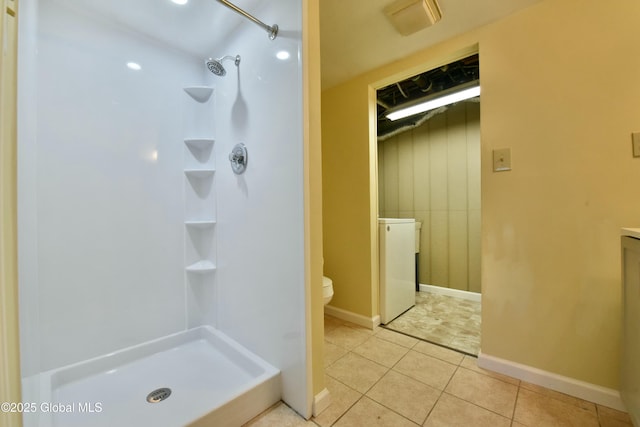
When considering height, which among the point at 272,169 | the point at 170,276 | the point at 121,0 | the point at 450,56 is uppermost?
the point at 121,0

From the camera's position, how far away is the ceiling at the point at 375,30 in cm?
139

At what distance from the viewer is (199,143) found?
1.78 m

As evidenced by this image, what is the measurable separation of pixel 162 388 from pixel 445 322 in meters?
Answer: 2.11

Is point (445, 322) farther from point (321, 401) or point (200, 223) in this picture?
point (200, 223)

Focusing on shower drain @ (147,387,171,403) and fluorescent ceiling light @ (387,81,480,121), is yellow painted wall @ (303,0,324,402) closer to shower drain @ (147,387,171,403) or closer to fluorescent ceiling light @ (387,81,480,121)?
shower drain @ (147,387,171,403)

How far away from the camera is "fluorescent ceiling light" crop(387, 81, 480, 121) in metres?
2.13

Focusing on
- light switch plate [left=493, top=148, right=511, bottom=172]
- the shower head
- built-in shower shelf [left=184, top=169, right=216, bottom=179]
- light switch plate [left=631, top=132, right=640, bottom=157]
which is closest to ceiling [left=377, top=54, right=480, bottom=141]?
light switch plate [left=493, top=148, right=511, bottom=172]

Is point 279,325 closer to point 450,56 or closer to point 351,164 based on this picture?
point 351,164

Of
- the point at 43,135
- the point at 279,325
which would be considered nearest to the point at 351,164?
the point at 279,325

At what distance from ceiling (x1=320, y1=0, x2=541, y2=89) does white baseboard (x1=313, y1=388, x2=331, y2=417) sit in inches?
81.5

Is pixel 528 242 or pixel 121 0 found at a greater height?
pixel 121 0

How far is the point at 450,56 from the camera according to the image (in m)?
1.67

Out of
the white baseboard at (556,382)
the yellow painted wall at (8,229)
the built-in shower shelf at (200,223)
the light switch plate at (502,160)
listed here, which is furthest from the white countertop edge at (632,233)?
the built-in shower shelf at (200,223)

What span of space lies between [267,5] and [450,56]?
47.9 inches
